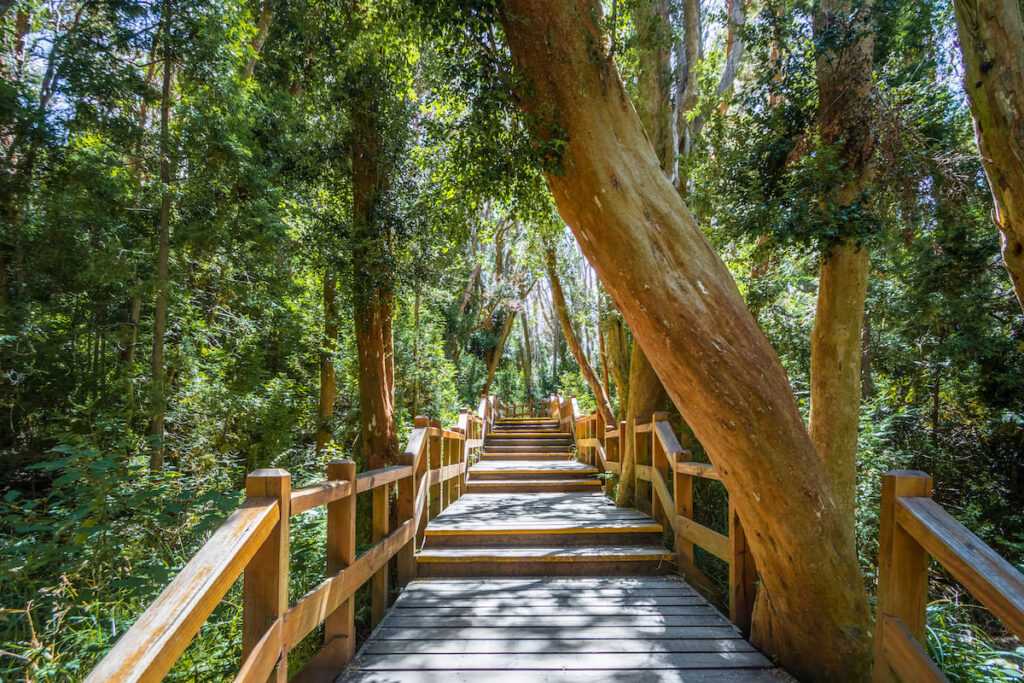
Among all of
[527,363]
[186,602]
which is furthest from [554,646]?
[527,363]

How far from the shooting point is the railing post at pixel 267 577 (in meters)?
2.03

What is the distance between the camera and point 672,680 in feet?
8.95

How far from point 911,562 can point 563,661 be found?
5.69 feet

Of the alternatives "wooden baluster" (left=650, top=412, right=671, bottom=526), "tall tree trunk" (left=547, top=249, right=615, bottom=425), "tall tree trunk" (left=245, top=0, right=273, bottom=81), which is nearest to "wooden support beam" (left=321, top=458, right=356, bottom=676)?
"wooden baluster" (left=650, top=412, right=671, bottom=526)

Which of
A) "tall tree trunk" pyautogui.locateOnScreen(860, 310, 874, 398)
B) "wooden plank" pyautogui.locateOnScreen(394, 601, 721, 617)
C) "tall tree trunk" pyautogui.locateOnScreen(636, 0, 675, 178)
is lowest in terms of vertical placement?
"wooden plank" pyautogui.locateOnScreen(394, 601, 721, 617)

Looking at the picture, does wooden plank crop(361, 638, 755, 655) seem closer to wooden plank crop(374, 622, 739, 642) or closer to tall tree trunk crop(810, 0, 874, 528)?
wooden plank crop(374, 622, 739, 642)

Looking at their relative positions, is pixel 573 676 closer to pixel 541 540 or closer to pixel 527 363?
pixel 541 540

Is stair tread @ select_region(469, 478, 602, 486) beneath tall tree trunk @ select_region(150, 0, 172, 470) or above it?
beneath

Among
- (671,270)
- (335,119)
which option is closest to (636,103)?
(335,119)

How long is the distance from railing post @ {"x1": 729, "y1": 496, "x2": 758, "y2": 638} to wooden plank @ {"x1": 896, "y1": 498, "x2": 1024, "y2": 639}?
1370 mm

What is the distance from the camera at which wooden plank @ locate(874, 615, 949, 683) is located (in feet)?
6.26

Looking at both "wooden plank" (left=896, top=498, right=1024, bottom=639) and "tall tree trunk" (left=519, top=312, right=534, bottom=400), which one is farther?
"tall tree trunk" (left=519, top=312, right=534, bottom=400)

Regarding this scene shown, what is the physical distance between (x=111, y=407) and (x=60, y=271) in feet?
7.21

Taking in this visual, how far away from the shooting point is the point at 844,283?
429 cm
